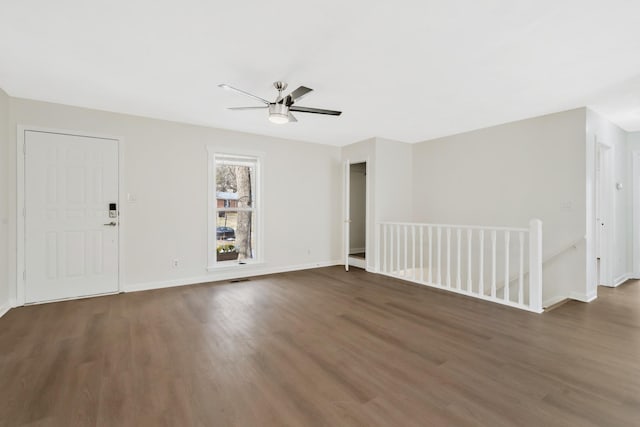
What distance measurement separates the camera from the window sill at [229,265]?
481 centimetres

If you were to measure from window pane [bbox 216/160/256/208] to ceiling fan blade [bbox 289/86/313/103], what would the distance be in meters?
2.54

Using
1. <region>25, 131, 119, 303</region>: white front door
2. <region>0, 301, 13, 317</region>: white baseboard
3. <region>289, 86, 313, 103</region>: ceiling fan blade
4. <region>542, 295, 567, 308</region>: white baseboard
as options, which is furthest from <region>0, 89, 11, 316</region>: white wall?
<region>542, 295, 567, 308</region>: white baseboard

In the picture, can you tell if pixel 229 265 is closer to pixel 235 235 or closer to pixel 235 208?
pixel 235 235

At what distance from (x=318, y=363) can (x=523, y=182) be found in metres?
4.06

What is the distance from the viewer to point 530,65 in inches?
105

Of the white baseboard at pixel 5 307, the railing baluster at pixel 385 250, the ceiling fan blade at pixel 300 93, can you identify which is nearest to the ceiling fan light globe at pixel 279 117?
the ceiling fan blade at pixel 300 93

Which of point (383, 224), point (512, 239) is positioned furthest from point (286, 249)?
point (512, 239)

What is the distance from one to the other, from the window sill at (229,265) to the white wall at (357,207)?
2.92m

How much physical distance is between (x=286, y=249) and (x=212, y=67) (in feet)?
11.5

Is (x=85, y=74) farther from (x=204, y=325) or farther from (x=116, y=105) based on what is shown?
(x=204, y=325)

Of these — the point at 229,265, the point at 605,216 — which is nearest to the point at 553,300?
the point at 605,216

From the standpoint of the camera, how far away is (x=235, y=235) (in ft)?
17.2

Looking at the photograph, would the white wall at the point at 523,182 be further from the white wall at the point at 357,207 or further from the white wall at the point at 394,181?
the white wall at the point at 357,207

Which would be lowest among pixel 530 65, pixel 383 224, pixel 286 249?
pixel 286 249
